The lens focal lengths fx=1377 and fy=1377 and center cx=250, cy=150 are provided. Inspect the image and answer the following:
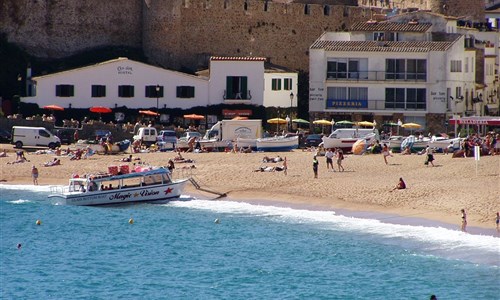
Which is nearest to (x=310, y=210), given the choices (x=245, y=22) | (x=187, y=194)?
(x=187, y=194)

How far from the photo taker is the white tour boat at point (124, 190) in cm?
5347

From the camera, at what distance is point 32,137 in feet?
219

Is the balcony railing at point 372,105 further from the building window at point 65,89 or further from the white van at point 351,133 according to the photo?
the building window at point 65,89

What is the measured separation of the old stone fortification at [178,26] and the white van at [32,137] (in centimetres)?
1231

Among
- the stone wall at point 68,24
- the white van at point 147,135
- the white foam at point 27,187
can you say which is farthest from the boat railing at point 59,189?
the stone wall at point 68,24

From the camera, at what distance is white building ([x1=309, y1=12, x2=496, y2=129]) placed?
71062mm

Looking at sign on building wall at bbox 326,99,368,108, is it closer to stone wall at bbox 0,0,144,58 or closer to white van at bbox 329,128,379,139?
white van at bbox 329,128,379,139

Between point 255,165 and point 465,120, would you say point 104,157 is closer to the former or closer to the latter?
point 255,165

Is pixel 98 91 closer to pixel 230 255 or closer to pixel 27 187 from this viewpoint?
pixel 27 187

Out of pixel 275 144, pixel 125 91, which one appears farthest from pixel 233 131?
pixel 125 91

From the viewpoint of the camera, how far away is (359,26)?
245 ft

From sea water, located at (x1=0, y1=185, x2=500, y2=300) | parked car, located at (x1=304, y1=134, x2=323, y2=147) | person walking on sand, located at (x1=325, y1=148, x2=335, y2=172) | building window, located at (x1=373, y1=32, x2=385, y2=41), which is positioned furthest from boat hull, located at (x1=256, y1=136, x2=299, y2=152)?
building window, located at (x1=373, y1=32, x2=385, y2=41)

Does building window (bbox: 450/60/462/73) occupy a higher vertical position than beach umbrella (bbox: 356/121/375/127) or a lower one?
higher

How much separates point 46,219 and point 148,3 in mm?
29612
